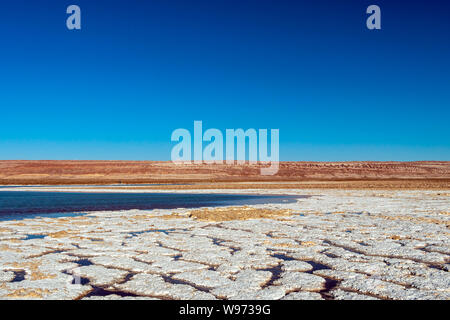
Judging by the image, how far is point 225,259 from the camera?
5.08m

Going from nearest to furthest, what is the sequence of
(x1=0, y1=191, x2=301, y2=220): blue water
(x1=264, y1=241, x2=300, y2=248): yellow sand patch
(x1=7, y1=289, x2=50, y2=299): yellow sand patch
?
(x1=7, y1=289, x2=50, y2=299): yellow sand patch, (x1=264, y1=241, x2=300, y2=248): yellow sand patch, (x1=0, y1=191, x2=301, y2=220): blue water

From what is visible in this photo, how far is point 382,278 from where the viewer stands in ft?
13.6

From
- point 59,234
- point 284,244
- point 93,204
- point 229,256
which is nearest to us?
point 229,256

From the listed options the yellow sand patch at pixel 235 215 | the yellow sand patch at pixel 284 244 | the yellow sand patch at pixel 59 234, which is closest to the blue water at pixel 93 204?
the yellow sand patch at pixel 235 215

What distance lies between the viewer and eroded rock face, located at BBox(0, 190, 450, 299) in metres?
3.75

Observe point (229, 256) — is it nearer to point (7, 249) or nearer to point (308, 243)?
point (308, 243)

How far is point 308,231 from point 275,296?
4023 millimetres

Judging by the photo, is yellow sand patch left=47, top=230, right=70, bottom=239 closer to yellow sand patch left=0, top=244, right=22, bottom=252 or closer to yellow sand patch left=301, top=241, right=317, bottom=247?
yellow sand patch left=0, top=244, right=22, bottom=252

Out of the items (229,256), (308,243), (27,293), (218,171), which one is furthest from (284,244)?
(218,171)

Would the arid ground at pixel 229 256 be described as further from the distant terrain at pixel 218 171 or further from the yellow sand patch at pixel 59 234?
the distant terrain at pixel 218 171

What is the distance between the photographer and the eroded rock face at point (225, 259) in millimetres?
3746

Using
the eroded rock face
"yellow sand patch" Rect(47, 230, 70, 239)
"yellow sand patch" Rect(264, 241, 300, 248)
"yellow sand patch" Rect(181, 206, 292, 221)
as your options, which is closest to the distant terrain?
"yellow sand patch" Rect(181, 206, 292, 221)

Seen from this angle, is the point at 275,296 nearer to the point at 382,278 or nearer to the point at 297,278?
the point at 297,278
